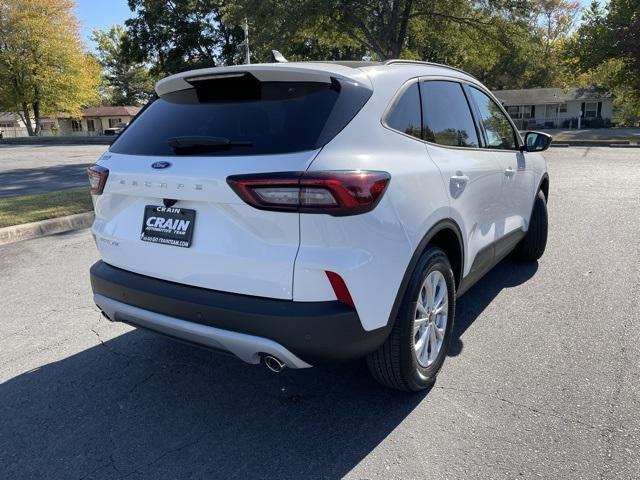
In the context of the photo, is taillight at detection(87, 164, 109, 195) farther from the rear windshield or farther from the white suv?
the rear windshield

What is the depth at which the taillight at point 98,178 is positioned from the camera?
3.01 metres

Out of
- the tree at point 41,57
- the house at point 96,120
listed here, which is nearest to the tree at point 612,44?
the tree at point 41,57

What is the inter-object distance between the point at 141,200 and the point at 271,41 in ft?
64.5

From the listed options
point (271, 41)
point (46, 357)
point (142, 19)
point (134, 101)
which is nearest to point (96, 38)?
point (134, 101)

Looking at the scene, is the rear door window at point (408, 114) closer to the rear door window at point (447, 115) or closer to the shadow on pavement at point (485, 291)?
the rear door window at point (447, 115)

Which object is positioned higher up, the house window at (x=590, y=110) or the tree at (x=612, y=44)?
the tree at (x=612, y=44)

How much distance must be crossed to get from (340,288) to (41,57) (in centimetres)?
5237

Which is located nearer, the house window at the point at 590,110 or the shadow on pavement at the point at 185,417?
the shadow on pavement at the point at 185,417

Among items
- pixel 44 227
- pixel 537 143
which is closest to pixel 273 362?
pixel 537 143

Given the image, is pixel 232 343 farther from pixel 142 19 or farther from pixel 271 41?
pixel 142 19

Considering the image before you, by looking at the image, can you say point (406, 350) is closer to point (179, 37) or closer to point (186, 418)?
point (186, 418)

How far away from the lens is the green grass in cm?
734

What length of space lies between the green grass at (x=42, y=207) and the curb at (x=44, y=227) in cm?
17

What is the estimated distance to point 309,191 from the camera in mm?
2307
